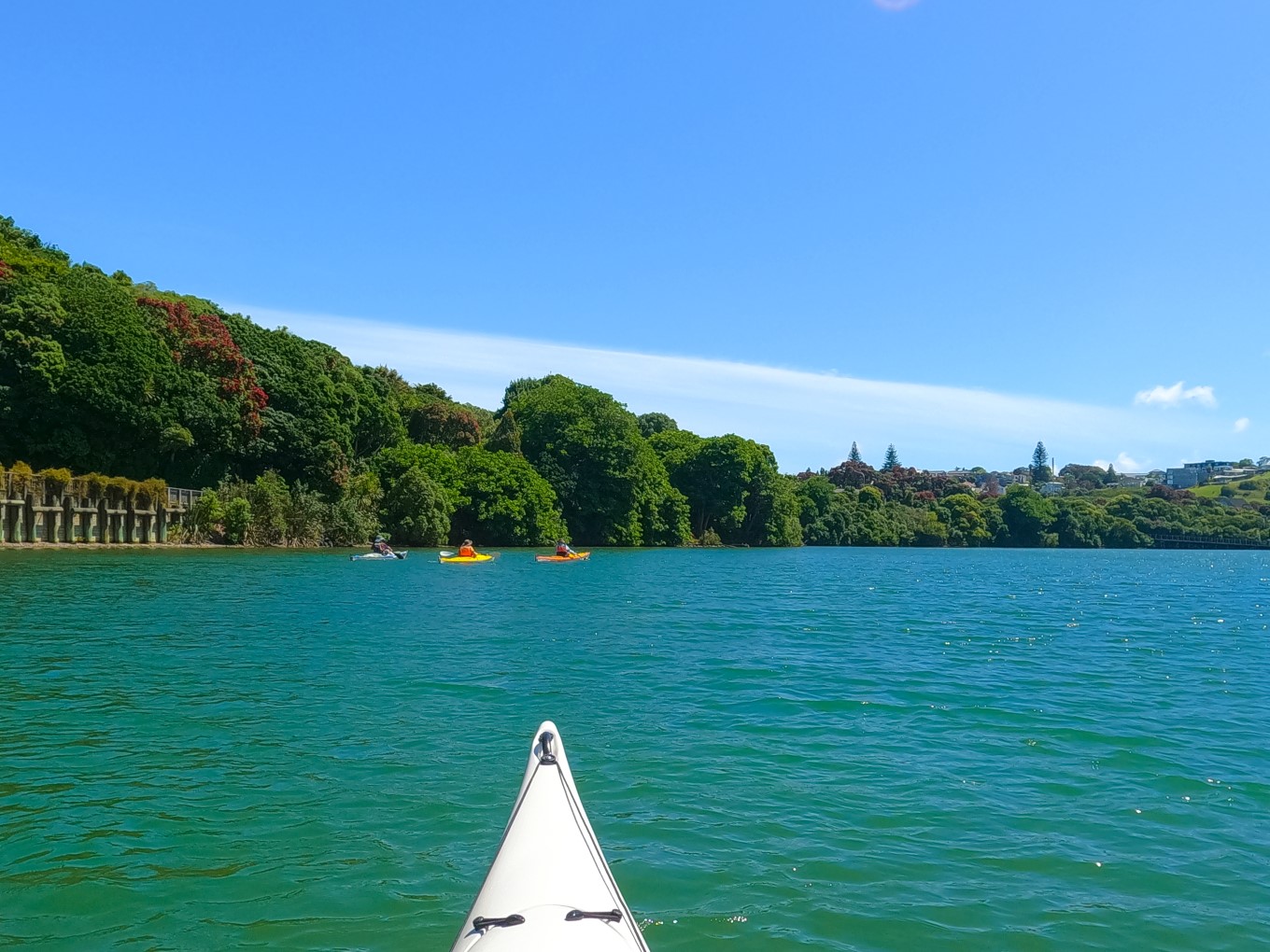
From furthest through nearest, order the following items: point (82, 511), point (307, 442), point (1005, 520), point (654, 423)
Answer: point (1005, 520) → point (654, 423) → point (307, 442) → point (82, 511)

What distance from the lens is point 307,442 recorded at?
63.8 meters

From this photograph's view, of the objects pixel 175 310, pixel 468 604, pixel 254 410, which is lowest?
pixel 468 604

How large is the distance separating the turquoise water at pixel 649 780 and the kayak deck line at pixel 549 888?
4.57 feet

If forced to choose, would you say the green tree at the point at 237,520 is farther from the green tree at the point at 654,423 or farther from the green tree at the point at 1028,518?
the green tree at the point at 1028,518

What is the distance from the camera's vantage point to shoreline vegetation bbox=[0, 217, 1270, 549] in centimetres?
5166

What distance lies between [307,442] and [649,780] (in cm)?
5823

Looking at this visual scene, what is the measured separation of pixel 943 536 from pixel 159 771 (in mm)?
146125

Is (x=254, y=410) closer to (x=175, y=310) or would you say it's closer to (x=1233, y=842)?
(x=175, y=310)

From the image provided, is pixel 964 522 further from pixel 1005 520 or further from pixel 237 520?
pixel 237 520

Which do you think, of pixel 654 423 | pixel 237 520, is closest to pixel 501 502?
pixel 237 520

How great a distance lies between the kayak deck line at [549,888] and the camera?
197 inches

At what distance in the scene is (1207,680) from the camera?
1908cm

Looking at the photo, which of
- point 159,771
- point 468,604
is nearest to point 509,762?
point 159,771

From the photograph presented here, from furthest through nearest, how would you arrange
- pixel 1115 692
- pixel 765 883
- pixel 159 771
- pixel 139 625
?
pixel 139 625 → pixel 1115 692 → pixel 159 771 → pixel 765 883
